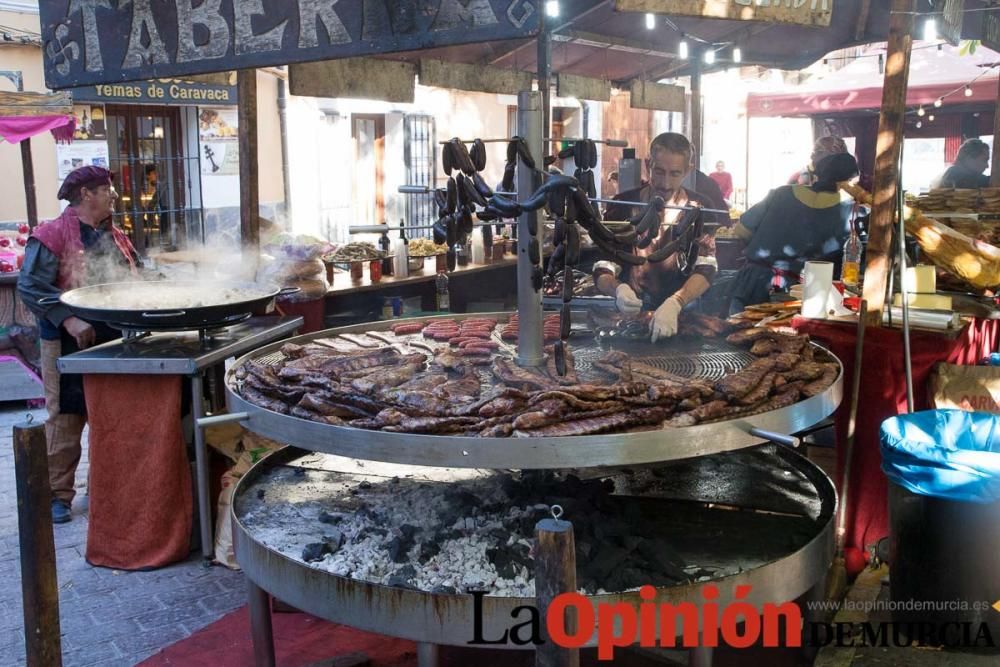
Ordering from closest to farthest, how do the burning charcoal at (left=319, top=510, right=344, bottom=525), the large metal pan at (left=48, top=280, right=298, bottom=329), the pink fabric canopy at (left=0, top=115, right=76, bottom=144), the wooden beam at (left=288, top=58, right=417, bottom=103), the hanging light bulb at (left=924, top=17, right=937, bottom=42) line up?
the burning charcoal at (left=319, top=510, right=344, bottom=525)
the large metal pan at (left=48, top=280, right=298, bottom=329)
the hanging light bulb at (left=924, top=17, right=937, bottom=42)
the wooden beam at (left=288, top=58, right=417, bottom=103)
the pink fabric canopy at (left=0, top=115, right=76, bottom=144)

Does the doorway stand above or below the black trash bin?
above

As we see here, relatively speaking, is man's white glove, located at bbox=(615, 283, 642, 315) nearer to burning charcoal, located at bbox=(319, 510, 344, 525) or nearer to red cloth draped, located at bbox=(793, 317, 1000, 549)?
red cloth draped, located at bbox=(793, 317, 1000, 549)

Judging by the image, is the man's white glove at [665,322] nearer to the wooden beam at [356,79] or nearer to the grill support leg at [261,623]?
the grill support leg at [261,623]

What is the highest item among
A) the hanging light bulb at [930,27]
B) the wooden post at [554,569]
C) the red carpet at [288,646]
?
the hanging light bulb at [930,27]

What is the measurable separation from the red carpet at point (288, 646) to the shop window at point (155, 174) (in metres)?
9.49

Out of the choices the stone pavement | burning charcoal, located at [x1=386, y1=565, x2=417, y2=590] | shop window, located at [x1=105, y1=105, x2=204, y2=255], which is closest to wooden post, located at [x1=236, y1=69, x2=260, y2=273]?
the stone pavement

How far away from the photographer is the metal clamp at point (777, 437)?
2.75 m

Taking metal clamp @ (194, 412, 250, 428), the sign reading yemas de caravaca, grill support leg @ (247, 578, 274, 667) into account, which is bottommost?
grill support leg @ (247, 578, 274, 667)

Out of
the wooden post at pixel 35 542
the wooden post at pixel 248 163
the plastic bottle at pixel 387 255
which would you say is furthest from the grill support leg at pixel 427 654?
the plastic bottle at pixel 387 255

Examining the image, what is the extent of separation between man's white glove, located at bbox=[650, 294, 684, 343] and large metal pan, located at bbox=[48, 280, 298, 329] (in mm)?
2236

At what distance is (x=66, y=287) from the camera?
18.2 feet

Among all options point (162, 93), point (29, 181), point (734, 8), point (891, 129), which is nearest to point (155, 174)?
point (162, 93)

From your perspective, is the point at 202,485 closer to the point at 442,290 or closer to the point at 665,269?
the point at 665,269

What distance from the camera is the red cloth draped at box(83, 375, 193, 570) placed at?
4852 mm
